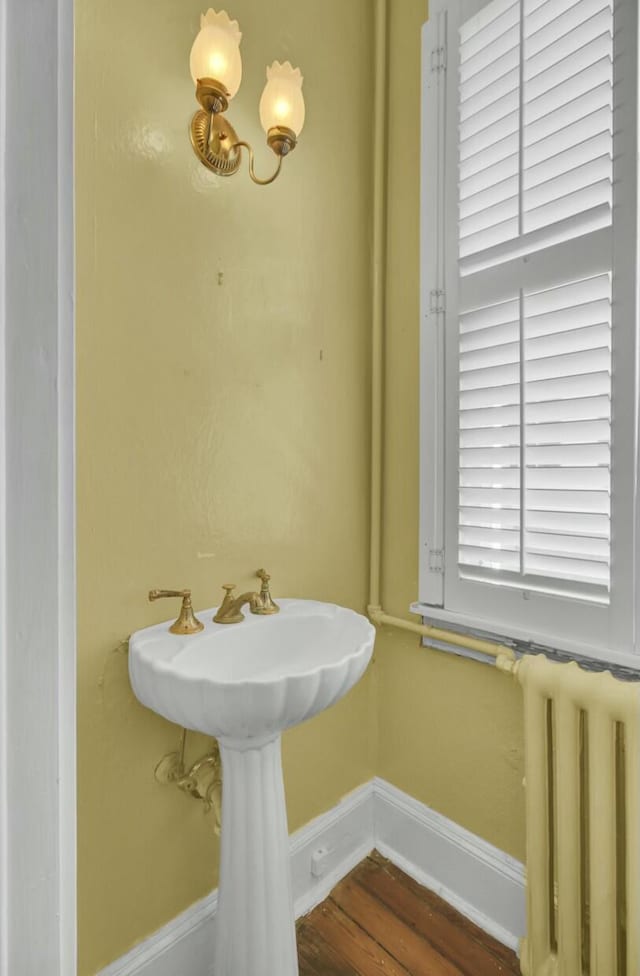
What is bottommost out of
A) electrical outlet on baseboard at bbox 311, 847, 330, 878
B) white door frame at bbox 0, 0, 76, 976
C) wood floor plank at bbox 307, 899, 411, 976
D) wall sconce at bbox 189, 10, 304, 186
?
wood floor plank at bbox 307, 899, 411, 976

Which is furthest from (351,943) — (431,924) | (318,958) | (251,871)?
(251,871)

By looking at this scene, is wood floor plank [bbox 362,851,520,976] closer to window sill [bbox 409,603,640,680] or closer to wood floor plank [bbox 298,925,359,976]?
wood floor plank [bbox 298,925,359,976]

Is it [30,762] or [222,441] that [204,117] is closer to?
[222,441]

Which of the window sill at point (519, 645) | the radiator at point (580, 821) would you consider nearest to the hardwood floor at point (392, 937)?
the radiator at point (580, 821)

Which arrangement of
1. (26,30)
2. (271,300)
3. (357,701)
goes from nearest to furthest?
(26,30), (271,300), (357,701)

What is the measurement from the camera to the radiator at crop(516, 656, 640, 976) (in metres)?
0.95

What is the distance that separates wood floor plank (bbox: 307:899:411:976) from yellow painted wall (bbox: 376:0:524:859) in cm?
36

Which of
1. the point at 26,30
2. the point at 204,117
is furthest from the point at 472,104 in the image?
the point at 26,30

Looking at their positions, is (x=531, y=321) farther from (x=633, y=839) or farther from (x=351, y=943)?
(x=351, y=943)

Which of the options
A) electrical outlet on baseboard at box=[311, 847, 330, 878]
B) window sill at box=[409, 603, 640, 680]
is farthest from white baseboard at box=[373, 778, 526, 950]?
window sill at box=[409, 603, 640, 680]

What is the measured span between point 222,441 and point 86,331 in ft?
1.21

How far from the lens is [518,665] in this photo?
3.68 feet

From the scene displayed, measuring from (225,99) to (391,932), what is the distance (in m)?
1.99

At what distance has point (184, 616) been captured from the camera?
103 centimetres
